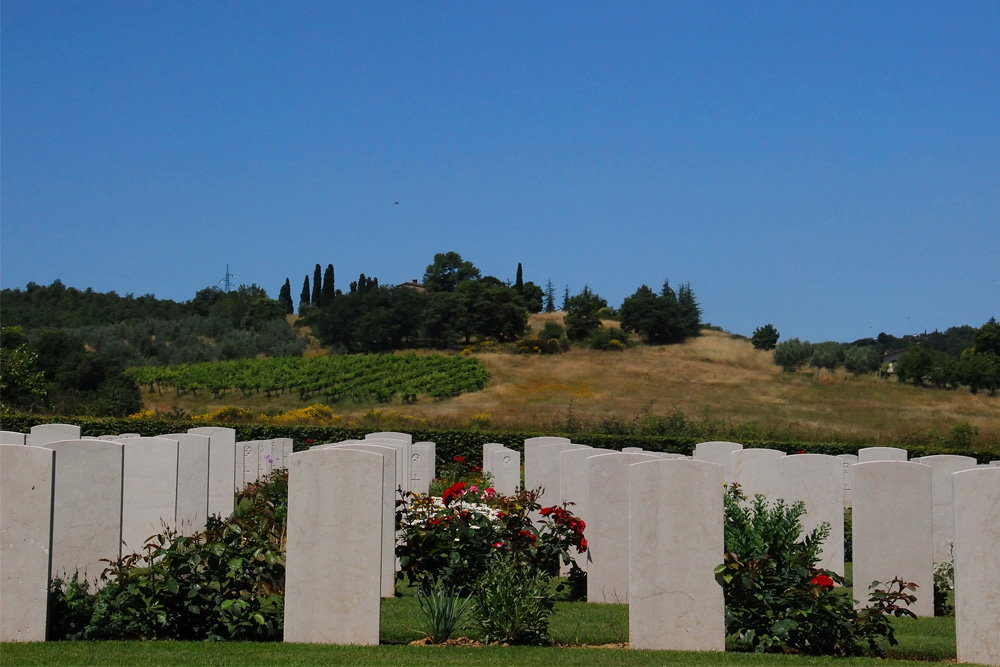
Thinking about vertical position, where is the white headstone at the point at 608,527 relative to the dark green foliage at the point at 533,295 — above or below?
below

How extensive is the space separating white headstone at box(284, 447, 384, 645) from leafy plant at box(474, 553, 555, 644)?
34.5 inches

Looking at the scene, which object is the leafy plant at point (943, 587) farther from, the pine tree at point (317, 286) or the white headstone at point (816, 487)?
the pine tree at point (317, 286)

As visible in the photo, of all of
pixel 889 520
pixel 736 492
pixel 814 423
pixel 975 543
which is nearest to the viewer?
pixel 975 543

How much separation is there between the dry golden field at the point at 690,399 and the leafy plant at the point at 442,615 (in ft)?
83.0

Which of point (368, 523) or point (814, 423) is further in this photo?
point (814, 423)

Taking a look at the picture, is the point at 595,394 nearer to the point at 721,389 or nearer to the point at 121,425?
the point at 721,389

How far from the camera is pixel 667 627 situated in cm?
651

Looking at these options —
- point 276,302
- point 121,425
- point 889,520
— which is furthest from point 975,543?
point 276,302

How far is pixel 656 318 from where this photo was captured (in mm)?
76562

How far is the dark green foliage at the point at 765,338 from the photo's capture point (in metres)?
75.1

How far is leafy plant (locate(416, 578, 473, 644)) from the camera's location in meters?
6.76

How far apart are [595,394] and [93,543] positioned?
46838mm

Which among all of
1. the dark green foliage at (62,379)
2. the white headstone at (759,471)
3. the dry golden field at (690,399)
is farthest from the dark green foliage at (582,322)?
the white headstone at (759,471)

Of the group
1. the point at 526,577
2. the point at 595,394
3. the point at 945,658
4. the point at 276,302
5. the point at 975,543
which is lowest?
the point at 945,658
